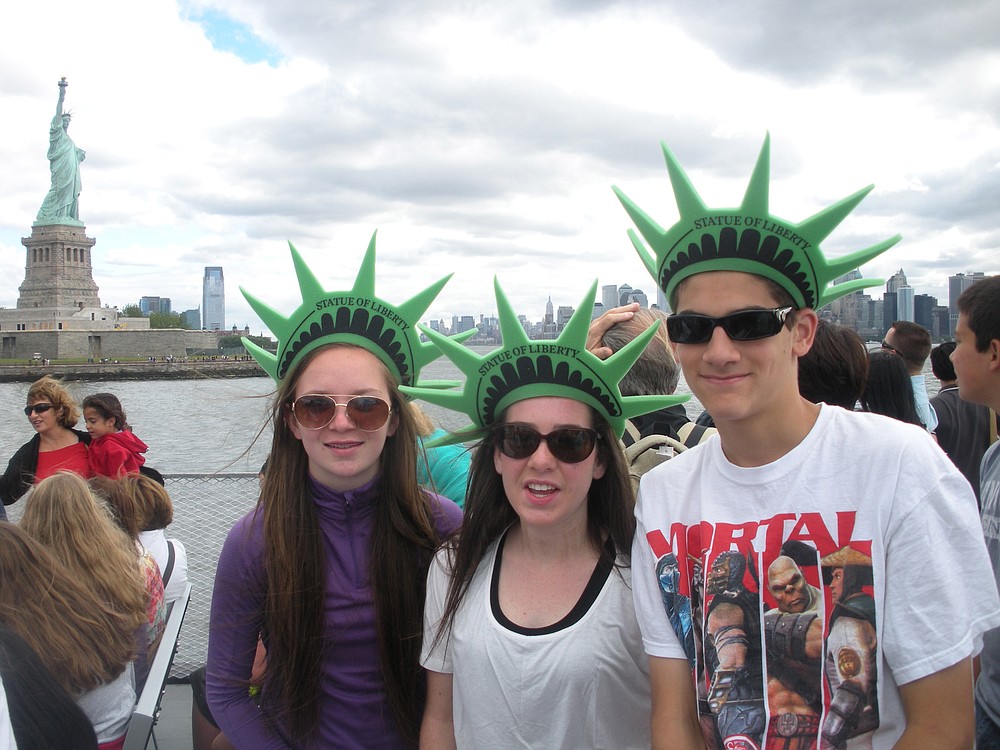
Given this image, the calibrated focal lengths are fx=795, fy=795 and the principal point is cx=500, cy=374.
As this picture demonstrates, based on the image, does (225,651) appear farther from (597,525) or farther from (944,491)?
(944,491)

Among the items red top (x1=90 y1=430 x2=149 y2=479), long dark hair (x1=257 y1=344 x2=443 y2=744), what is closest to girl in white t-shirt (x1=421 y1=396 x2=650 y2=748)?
long dark hair (x1=257 y1=344 x2=443 y2=744)

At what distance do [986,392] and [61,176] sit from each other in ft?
344

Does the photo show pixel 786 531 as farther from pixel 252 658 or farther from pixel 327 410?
pixel 252 658

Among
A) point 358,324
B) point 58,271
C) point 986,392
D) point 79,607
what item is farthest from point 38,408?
point 58,271

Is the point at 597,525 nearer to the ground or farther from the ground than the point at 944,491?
nearer to the ground

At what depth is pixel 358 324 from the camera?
119 inches

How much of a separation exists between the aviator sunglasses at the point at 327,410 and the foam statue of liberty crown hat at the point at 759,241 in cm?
118

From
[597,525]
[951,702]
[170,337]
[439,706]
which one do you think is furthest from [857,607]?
[170,337]

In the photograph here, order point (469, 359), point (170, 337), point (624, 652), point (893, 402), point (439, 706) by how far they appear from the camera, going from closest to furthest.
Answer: point (624, 652), point (439, 706), point (469, 359), point (893, 402), point (170, 337)

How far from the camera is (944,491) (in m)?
1.97

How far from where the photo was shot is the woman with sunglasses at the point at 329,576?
2.83 m

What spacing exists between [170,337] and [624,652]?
98.0 meters

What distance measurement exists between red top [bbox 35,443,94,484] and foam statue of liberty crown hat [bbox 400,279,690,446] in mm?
5417

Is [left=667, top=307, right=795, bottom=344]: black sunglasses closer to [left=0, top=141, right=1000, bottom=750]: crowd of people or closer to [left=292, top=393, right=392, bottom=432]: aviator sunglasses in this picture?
[left=0, top=141, right=1000, bottom=750]: crowd of people
